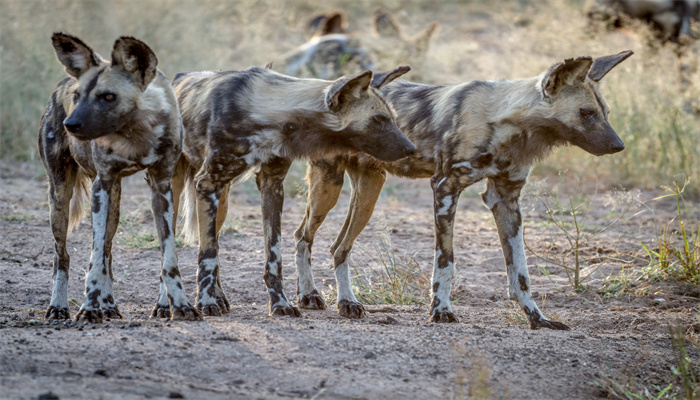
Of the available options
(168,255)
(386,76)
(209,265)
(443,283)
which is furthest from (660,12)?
(168,255)

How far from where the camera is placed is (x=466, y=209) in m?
7.33

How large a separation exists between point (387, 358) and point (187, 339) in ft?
2.59

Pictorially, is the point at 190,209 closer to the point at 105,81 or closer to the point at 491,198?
the point at 105,81

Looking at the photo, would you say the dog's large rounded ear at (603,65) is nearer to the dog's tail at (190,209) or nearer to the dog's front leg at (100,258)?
the dog's tail at (190,209)

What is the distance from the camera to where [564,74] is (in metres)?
3.87

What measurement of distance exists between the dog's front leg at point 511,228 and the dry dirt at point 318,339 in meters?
0.16

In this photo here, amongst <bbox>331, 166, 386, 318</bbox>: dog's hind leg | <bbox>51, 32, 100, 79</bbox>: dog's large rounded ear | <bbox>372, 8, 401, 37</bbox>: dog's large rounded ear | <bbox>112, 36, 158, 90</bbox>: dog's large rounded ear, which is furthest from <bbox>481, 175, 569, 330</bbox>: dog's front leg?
<bbox>372, 8, 401, 37</bbox>: dog's large rounded ear

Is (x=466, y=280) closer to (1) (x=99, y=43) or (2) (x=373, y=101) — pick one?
(2) (x=373, y=101)

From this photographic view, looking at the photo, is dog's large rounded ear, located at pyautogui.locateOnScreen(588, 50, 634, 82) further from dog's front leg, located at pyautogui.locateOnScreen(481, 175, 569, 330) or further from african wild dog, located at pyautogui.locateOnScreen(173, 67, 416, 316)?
african wild dog, located at pyautogui.locateOnScreen(173, 67, 416, 316)

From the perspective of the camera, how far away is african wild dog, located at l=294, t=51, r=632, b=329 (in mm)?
3906

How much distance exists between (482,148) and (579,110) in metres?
0.51

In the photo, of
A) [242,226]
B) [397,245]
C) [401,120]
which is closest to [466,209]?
Answer: [397,245]

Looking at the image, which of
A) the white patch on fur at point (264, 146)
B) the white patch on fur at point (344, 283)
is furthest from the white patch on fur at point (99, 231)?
the white patch on fur at point (344, 283)

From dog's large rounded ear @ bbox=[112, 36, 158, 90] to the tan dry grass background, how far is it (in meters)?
4.83
